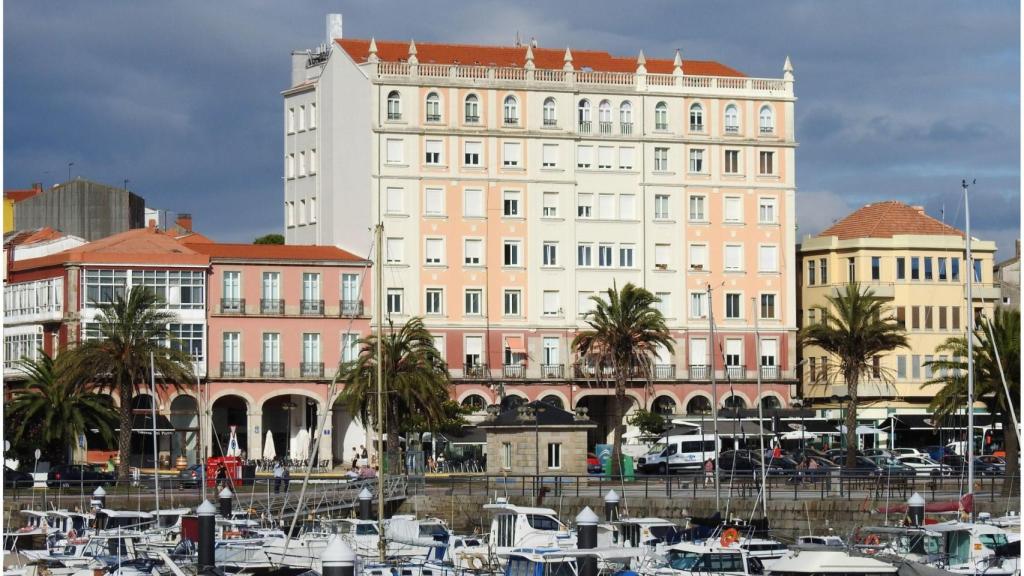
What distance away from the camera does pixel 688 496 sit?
5859 cm

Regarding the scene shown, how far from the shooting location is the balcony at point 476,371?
299ft

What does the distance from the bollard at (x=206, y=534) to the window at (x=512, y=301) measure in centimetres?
5235

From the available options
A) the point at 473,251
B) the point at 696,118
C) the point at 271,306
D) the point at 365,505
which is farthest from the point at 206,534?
the point at 696,118

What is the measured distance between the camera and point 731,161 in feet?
314

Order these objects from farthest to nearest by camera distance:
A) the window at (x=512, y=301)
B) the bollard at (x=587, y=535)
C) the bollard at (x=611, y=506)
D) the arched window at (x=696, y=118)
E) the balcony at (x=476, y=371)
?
the arched window at (x=696, y=118) < the window at (x=512, y=301) < the balcony at (x=476, y=371) < the bollard at (x=611, y=506) < the bollard at (x=587, y=535)

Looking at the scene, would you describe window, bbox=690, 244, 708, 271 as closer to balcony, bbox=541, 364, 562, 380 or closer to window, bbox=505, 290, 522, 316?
balcony, bbox=541, 364, 562, 380

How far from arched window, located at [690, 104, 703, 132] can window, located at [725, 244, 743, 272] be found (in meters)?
6.02

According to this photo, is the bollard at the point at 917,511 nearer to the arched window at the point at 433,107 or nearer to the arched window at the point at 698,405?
the arched window at the point at 698,405

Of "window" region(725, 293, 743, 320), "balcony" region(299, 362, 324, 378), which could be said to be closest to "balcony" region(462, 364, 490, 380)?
"balcony" region(299, 362, 324, 378)

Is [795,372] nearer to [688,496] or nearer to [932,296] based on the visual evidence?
[932,296]

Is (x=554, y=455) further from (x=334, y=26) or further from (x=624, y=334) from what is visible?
(x=334, y=26)

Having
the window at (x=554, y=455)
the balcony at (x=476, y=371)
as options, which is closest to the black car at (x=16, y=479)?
the window at (x=554, y=455)

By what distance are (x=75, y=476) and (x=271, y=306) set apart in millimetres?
22810

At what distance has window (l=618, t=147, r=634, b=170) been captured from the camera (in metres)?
94.7
